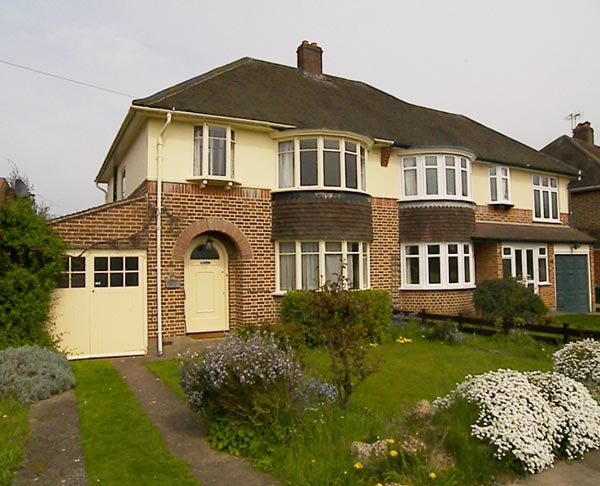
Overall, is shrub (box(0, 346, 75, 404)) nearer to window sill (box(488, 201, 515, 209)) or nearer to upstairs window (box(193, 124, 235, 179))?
upstairs window (box(193, 124, 235, 179))

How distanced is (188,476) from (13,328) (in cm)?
672

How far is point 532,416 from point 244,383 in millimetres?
3115

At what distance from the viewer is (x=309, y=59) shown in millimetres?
19453

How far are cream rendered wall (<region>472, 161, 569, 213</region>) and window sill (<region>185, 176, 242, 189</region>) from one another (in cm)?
997

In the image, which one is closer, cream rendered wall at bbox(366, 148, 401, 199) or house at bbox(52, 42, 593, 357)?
house at bbox(52, 42, 593, 357)

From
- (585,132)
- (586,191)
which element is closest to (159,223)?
(586,191)

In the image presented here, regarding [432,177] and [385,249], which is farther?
[432,177]

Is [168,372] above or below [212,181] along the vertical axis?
below

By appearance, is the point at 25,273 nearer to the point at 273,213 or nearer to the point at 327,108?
the point at 273,213

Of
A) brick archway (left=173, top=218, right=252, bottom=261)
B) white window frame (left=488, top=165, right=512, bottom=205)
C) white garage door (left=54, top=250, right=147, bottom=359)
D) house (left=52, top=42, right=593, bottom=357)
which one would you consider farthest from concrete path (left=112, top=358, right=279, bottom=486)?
white window frame (left=488, top=165, right=512, bottom=205)

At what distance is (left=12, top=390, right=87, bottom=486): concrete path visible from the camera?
498 cm

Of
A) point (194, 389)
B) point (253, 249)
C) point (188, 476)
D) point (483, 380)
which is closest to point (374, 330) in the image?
point (253, 249)

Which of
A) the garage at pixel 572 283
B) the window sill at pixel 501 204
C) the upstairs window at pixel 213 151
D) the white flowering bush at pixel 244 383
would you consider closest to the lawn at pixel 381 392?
the white flowering bush at pixel 244 383

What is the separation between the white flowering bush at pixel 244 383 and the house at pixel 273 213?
654 cm
